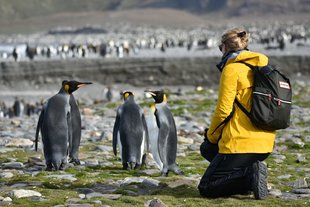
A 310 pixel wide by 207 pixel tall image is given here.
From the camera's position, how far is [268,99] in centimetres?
560

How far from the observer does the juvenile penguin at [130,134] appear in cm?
777

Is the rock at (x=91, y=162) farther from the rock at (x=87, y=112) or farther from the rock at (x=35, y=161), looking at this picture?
the rock at (x=87, y=112)

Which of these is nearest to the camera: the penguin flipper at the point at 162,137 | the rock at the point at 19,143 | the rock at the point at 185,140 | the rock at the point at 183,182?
the rock at the point at 183,182

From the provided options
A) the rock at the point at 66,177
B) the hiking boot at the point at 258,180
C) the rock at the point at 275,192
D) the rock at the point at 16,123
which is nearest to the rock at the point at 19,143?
the rock at the point at 66,177

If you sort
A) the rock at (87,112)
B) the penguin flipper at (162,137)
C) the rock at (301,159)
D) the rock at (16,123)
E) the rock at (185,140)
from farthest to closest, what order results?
the rock at (87,112)
the rock at (16,123)
the rock at (185,140)
the rock at (301,159)
the penguin flipper at (162,137)

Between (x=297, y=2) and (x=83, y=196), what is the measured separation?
15625 cm

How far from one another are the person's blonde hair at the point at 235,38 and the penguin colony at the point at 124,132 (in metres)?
1.73

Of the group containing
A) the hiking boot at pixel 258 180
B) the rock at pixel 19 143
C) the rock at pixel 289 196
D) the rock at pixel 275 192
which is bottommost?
the rock at pixel 19 143

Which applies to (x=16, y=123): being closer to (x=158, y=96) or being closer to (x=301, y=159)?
(x=158, y=96)

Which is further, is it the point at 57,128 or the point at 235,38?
the point at 57,128

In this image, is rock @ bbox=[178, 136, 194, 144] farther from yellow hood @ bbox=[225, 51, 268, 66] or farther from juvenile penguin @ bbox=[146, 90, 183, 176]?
yellow hood @ bbox=[225, 51, 268, 66]

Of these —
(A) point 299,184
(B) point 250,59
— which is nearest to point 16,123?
(A) point 299,184

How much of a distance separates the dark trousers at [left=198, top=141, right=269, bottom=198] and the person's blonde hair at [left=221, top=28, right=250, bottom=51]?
0.82 metres

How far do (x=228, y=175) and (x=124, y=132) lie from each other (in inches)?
90.8
